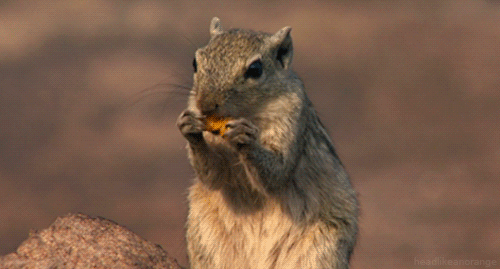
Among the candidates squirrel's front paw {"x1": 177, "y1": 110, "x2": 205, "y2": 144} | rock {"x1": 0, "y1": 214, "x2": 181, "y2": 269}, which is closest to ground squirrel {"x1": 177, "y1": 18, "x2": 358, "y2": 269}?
squirrel's front paw {"x1": 177, "y1": 110, "x2": 205, "y2": 144}

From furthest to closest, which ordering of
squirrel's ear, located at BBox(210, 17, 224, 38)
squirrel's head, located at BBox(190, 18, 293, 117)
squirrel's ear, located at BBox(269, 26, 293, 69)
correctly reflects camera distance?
squirrel's ear, located at BBox(210, 17, 224, 38), squirrel's ear, located at BBox(269, 26, 293, 69), squirrel's head, located at BBox(190, 18, 293, 117)

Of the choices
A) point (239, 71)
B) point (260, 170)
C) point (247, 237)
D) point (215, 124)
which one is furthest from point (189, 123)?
point (247, 237)

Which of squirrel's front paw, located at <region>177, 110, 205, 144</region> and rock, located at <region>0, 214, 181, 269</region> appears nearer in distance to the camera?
squirrel's front paw, located at <region>177, 110, 205, 144</region>

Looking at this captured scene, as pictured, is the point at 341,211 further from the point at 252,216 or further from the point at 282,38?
the point at 282,38

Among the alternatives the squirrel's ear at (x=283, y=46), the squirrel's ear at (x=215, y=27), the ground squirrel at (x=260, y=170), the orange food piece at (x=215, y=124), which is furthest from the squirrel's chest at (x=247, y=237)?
the squirrel's ear at (x=215, y=27)

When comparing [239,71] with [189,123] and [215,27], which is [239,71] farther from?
[215,27]

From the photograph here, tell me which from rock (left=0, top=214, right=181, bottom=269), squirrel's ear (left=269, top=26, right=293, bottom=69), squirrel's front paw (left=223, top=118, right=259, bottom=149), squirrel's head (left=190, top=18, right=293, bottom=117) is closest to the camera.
A: squirrel's front paw (left=223, top=118, right=259, bottom=149)

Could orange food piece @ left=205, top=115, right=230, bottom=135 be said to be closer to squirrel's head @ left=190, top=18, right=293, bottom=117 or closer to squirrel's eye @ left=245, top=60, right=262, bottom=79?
squirrel's head @ left=190, top=18, right=293, bottom=117
